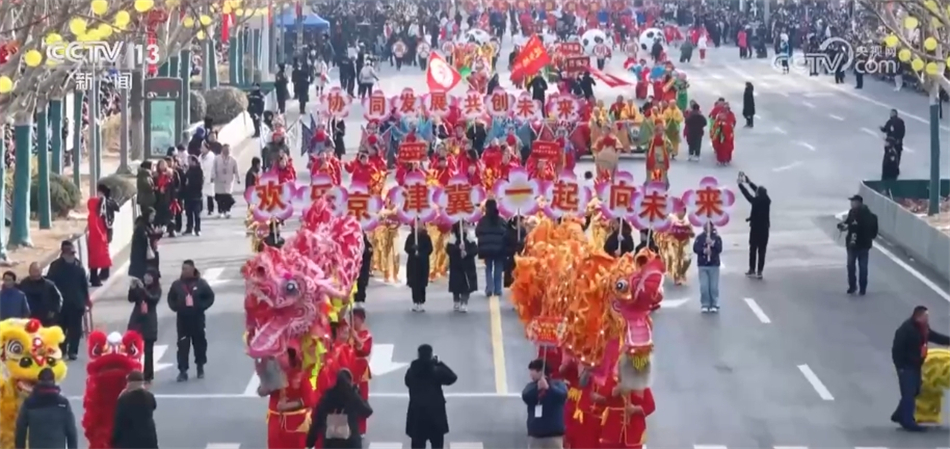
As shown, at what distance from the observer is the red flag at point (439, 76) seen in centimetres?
3912

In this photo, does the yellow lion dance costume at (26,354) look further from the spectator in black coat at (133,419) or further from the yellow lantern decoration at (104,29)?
the yellow lantern decoration at (104,29)

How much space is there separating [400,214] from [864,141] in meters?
23.5

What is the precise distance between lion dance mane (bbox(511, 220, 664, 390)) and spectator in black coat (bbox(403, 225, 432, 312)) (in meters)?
6.41

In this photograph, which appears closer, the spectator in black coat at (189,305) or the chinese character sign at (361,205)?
the spectator in black coat at (189,305)

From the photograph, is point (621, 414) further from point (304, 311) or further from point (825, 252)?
point (825, 252)

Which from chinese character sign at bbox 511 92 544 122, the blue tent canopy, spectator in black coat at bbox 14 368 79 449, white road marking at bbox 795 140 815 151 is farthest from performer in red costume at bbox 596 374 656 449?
the blue tent canopy

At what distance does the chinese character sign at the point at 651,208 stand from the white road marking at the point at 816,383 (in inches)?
139

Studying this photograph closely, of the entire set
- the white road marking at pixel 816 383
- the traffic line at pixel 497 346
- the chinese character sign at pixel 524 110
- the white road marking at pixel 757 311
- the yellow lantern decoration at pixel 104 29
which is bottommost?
the traffic line at pixel 497 346

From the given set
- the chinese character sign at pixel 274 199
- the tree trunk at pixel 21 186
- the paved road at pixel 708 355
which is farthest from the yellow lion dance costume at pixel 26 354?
the tree trunk at pixel 21 186

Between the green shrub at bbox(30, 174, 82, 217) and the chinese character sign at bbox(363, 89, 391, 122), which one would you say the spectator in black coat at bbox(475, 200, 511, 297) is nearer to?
the green shrub at bbox(30, 174, 82, 217)

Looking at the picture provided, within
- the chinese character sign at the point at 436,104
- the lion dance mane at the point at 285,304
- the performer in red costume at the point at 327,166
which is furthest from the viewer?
the chinese character sign at the point at 436,104

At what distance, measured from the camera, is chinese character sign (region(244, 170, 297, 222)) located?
82.3 feet

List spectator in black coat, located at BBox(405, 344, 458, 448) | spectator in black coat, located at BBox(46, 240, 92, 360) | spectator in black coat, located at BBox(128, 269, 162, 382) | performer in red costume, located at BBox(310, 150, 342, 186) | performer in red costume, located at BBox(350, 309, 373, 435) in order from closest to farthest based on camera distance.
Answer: spectator in black coat, located at BBox(405, 344, 458, 448)
performer in red costume, located at BBox(350, 309, 373, 435)
spectator in black coat, located at BBox(128, 269, 162, 382)
spectator in black coat, located at BBox(46, 240, 92, 360)
performer in red costume, located at BBox(310, 150, 342, 186)

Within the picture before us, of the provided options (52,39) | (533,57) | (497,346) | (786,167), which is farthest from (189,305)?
(533,57)
